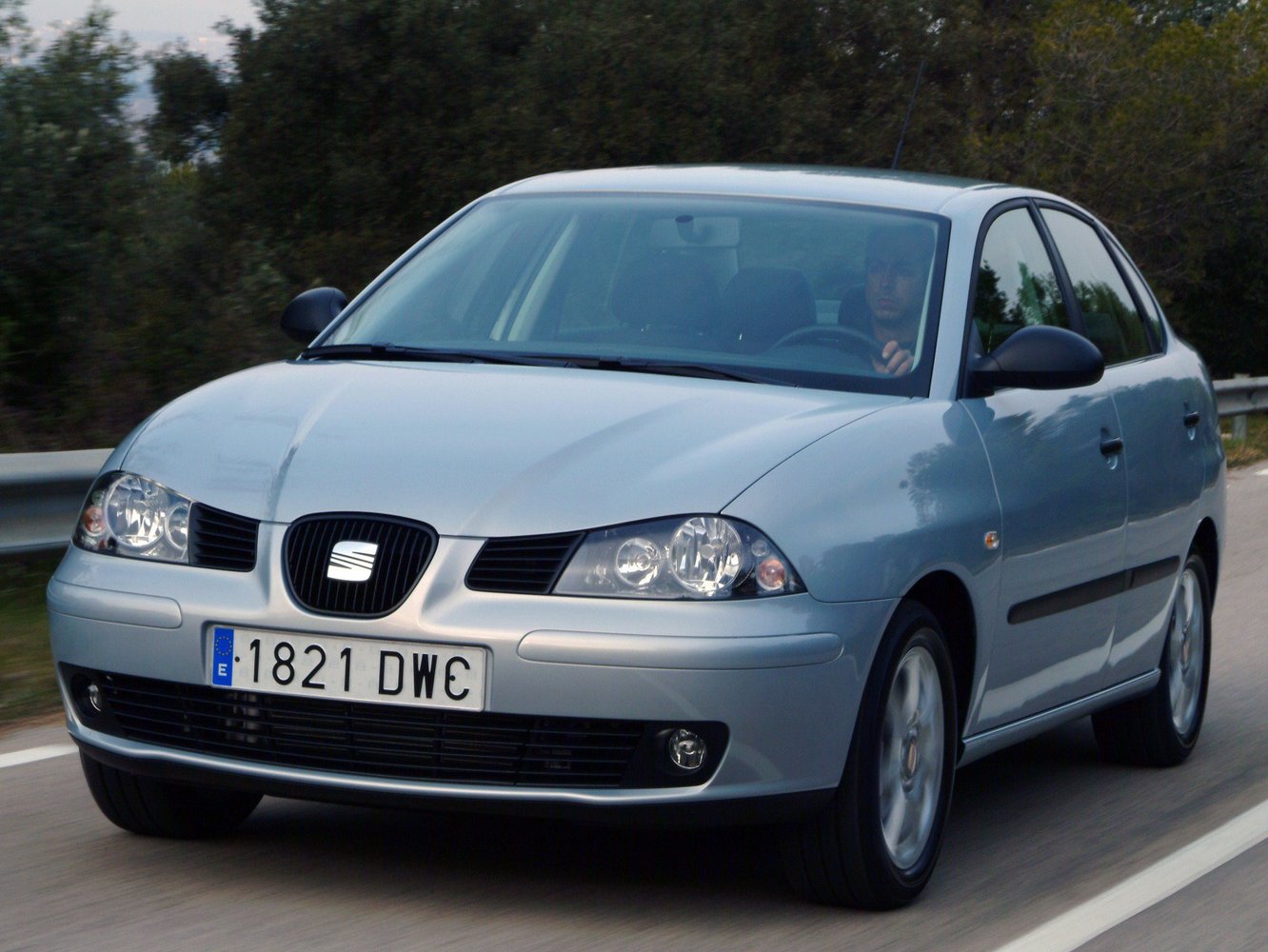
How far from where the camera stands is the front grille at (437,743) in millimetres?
4020

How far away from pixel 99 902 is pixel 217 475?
0.87 metres

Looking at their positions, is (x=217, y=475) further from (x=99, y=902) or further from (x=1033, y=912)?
(x=1033, y=912)

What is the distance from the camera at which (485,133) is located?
33344 millimetres

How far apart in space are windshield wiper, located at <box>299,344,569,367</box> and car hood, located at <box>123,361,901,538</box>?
6.2 inches

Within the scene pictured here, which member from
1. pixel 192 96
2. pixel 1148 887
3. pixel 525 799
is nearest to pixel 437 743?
pixel 525 799

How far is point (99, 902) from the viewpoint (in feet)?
14.0

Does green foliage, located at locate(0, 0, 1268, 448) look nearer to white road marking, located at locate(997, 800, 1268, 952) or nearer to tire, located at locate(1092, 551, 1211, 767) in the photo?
tire, located at locate(1092, 551, 1211, 767)

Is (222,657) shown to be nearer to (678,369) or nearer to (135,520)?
(135,520)

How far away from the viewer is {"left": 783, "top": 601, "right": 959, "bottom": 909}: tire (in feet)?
14.0

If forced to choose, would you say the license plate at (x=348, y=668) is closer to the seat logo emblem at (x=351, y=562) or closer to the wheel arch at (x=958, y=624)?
the seat logo emblem at (x=351, y=562)

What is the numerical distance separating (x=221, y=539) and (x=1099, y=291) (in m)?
3.14

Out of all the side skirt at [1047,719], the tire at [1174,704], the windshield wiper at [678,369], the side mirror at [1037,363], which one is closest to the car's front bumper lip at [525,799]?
the side skirt at [1047,719]

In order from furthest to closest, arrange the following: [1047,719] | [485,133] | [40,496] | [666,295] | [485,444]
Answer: [485,133], [40,496], [1047,719], [666,295], [485,444]

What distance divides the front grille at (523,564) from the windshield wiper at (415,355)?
3.28 feet
